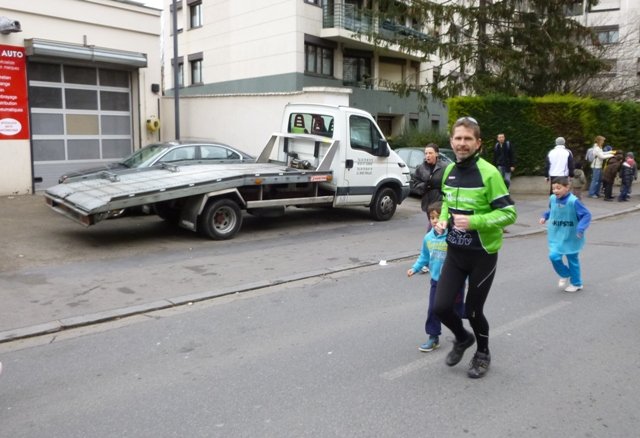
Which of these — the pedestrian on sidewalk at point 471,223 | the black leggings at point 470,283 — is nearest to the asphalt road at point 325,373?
the black leggings at point 470,283

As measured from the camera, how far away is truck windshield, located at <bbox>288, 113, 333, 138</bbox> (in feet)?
40.9

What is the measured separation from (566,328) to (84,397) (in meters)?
4.40

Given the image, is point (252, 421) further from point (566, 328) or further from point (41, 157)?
point (41, 157)

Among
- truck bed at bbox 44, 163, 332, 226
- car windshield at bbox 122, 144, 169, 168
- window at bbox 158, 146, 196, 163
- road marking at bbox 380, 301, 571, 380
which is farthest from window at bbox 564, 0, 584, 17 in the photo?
road marking at bbox 380, 301, 571, 380

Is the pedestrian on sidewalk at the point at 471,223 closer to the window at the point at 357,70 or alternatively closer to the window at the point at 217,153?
the window at the point at 217,153

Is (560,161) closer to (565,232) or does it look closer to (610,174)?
(610,174)

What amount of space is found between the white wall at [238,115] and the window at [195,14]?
9.52m

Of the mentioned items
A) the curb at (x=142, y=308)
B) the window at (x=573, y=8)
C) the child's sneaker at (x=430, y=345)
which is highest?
the window at (x=573, y=8)

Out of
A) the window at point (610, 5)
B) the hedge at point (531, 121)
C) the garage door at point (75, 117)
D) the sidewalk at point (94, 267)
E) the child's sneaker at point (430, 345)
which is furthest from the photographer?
the window at point (610, 5)

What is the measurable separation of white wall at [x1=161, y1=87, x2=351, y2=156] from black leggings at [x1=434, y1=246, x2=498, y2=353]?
1301 cm

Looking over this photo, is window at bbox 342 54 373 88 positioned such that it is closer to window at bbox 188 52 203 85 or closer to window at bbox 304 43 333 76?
window at bbox 304 43 333 76

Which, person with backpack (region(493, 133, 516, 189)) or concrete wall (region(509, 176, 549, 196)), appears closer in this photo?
person with backpack (region(493, 133, 516, 189))

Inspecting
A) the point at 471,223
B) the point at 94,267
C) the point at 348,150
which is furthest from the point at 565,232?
the point at 94,267

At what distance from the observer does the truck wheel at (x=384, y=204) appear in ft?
42.7
